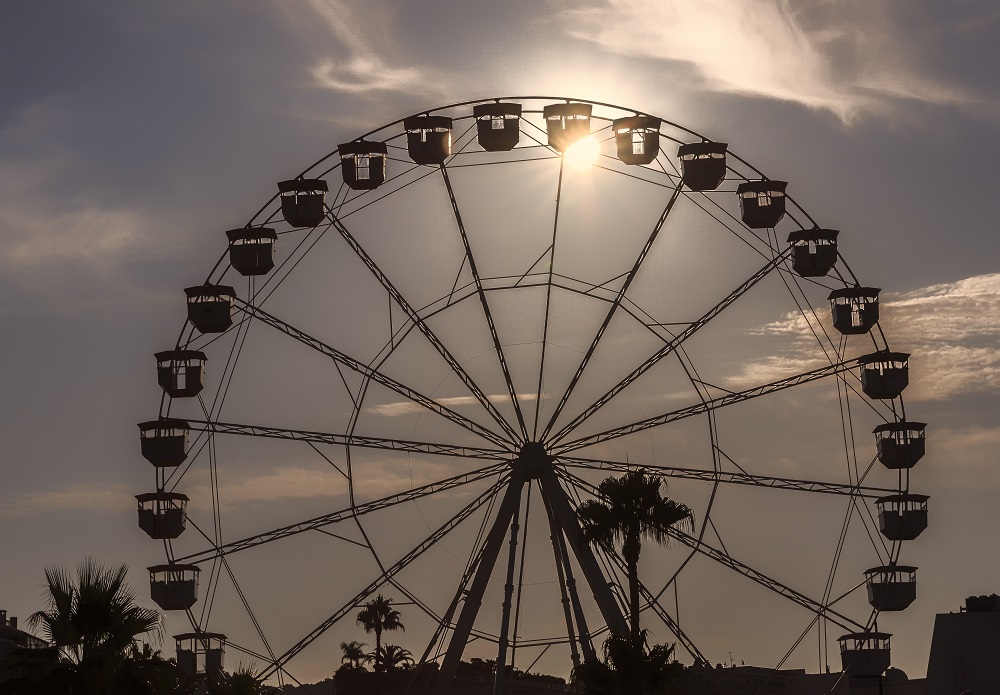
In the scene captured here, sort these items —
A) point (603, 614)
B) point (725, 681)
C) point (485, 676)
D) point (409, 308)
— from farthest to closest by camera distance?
point (485, 676) < point (725, 681) < point (409, 308) < point (603, 614)

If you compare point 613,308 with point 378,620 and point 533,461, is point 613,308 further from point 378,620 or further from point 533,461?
point 378,620

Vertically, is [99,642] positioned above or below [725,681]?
below

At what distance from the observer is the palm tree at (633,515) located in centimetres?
4678

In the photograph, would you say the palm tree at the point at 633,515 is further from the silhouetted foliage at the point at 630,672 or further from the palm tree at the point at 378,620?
the palm tree at the point at 378,620

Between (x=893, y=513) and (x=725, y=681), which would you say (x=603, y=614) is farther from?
(x=725, y=681)

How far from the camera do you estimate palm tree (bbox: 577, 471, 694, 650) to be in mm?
46781

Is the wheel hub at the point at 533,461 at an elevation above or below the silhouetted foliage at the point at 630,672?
above

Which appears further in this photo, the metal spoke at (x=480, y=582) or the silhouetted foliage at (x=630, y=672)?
the metal spoke at (x=480, y=582)

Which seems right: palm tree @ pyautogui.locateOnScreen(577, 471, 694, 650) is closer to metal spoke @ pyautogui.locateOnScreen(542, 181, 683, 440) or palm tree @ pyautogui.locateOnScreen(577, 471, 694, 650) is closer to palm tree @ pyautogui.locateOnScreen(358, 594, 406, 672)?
metal spoke @ pyautogui.locateOnScreen(542, 181, 683, 440)

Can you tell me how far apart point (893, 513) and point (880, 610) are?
9.72ft

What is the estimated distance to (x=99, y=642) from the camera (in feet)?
116

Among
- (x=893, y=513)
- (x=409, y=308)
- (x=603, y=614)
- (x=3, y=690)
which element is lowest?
(x=3, y=690)

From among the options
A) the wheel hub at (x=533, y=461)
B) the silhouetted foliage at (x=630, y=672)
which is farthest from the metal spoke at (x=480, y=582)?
the silhouetted foliage at (x=630, y=672)

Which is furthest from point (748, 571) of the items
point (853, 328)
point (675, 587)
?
point (853, 328)
